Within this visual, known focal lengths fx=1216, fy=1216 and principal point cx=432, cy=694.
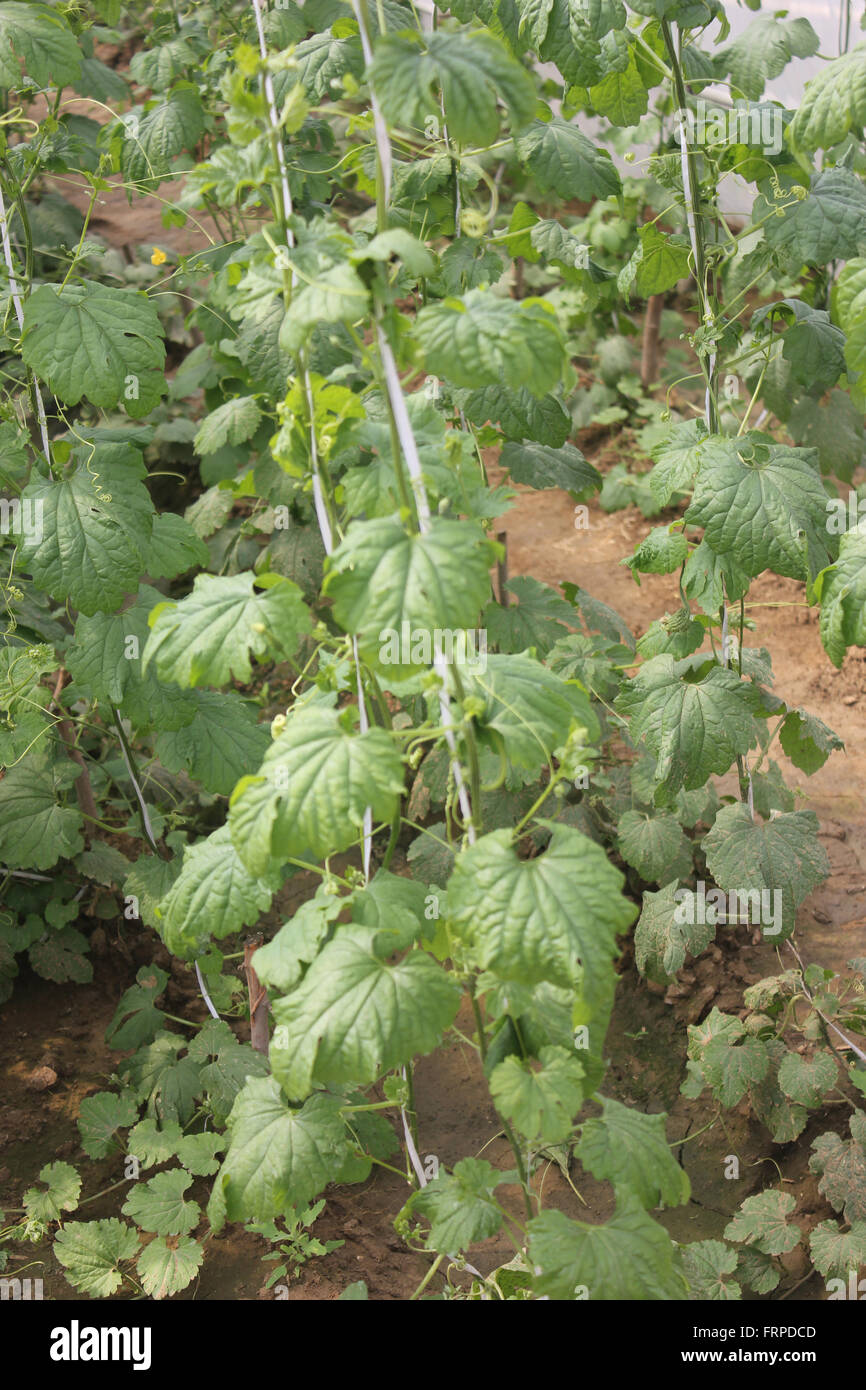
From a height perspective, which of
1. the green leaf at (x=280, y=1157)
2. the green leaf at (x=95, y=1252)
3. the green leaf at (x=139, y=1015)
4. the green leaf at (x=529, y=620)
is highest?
the green leaf at (x=529, y=620)

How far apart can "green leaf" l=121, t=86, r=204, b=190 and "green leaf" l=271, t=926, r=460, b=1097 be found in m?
2.62

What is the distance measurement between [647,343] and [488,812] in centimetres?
336

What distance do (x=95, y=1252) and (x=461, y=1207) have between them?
1270mm

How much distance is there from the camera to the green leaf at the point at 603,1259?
6.40 ft

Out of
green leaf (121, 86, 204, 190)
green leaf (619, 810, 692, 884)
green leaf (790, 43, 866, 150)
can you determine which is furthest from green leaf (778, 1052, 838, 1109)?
green leaf (121, 86, 204, 190)

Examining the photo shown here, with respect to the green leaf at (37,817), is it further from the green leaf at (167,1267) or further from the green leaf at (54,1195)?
the green leaf at (167,1267)

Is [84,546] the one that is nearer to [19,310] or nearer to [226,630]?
[19,310]

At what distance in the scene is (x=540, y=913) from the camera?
1757 millimetres

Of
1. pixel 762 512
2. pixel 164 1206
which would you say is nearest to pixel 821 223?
pixel 762 512

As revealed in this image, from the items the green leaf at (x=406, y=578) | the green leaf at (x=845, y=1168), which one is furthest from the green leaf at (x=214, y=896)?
the green leaf at (x=845, y=1168)

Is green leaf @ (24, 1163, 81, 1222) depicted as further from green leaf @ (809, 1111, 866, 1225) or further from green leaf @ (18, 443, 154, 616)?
green leaf @ (809, 1111, 866, 1225)

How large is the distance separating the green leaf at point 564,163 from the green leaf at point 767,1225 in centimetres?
248

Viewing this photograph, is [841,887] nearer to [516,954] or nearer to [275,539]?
[275,539]

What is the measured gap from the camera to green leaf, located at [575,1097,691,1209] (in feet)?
6.75
